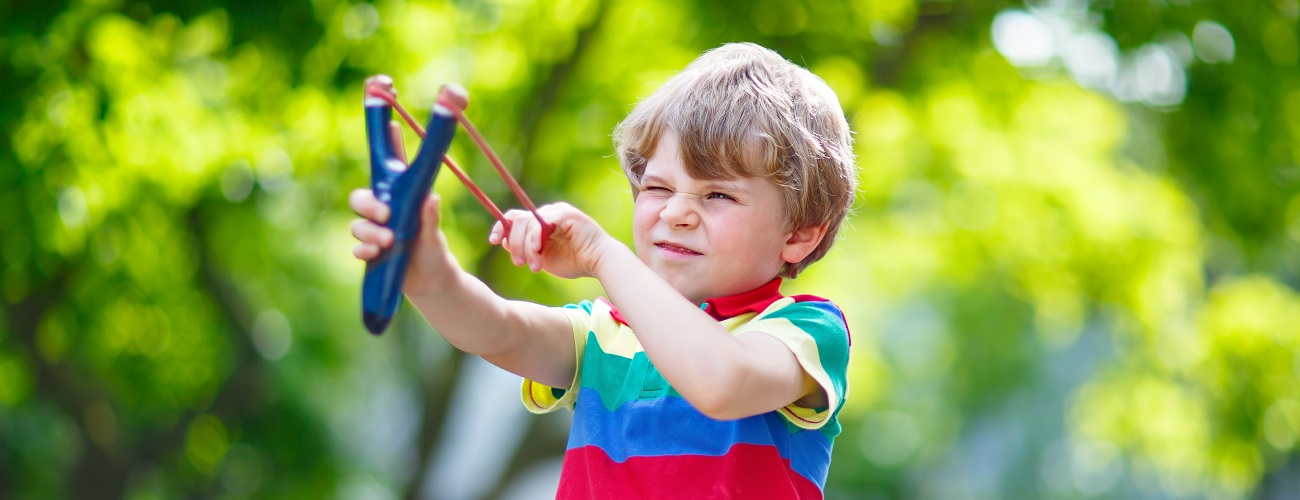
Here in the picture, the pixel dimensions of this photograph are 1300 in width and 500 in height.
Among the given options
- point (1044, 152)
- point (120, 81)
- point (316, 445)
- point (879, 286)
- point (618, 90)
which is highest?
point (120, 81)

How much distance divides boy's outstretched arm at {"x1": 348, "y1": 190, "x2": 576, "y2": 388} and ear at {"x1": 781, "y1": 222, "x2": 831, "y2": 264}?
0.35 m

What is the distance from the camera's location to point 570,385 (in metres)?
1.95

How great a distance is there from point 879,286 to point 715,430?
6713 millimetres

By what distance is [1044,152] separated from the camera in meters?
6.81

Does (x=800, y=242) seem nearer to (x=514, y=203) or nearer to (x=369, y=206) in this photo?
(x=369, y=206)

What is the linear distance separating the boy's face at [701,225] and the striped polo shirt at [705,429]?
0.23 ft

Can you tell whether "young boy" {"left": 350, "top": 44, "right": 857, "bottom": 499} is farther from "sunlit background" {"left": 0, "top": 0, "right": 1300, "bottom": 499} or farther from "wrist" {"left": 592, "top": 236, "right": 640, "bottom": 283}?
"sunlit background" {"left": 0, "top": 0, "right": 1300, "bottom": 499}

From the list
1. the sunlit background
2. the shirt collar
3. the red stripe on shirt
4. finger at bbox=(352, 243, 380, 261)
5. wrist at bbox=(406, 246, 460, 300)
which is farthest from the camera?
the sunlit background

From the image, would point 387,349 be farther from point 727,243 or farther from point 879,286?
point 727,243

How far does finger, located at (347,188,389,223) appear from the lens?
4.83ft

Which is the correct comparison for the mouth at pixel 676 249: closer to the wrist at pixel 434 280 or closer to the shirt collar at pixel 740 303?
the shirt collar at pixel 740 303

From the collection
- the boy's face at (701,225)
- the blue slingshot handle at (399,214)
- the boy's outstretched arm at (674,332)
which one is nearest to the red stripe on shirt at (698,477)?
the boy's outstretched arm at (674,332)

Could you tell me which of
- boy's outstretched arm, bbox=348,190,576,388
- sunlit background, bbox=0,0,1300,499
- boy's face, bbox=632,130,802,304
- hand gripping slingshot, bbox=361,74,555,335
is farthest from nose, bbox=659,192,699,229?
sunlit background, bbox=0,0,1300,499

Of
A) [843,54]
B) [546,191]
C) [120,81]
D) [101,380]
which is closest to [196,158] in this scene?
[120,81]
